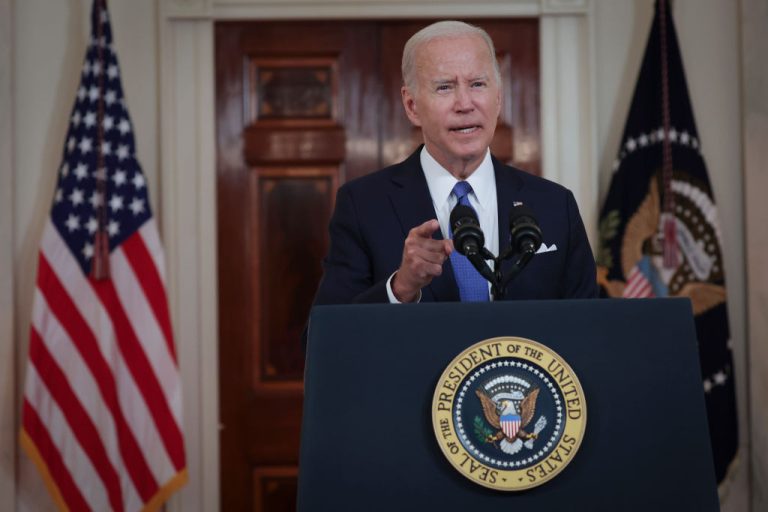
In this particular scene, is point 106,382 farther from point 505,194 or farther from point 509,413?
point 509,413

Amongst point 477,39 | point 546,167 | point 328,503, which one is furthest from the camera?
point 546,167

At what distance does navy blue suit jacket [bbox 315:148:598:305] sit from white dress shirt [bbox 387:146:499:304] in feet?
0.05

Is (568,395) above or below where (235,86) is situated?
below

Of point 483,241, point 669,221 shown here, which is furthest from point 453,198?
point 669,221

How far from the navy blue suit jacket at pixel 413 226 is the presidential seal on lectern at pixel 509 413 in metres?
0.51

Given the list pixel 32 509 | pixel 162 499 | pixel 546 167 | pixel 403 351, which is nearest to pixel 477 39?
pixel 403 351

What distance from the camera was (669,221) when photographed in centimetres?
417

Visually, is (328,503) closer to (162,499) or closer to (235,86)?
(162,499)

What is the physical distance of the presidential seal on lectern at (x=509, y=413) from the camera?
4.28 ft

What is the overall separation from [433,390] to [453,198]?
0.69m

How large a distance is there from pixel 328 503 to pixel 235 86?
3.40 meters

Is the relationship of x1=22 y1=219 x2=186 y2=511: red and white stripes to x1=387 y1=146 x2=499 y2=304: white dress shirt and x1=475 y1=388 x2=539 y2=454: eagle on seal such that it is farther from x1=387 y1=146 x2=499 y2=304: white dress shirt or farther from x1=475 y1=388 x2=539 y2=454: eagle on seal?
x1=475 y1=388 x2=539 y2=454: eagle on seal

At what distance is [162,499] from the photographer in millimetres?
4145

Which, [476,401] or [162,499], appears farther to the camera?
[162,499]
